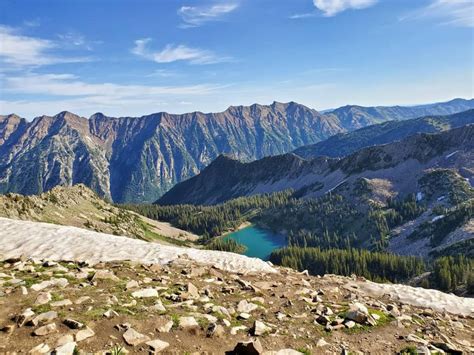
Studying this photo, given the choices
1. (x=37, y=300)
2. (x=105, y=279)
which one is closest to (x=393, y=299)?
(x=105, y=279)

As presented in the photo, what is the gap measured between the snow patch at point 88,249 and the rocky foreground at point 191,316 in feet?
10.7

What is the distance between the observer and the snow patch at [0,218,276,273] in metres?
28.4

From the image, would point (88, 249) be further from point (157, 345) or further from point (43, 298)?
point (157, 345)

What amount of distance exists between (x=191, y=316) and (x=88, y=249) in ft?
55.9

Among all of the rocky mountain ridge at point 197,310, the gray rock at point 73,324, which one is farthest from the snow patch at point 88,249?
the gray rock at point 73,324

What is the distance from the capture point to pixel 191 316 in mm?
16453

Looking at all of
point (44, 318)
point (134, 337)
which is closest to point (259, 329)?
point (134, 337)

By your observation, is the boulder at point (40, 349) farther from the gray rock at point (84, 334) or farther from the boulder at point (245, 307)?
the boulder at point (245, 307)

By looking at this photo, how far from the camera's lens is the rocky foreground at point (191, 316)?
13.7 metres

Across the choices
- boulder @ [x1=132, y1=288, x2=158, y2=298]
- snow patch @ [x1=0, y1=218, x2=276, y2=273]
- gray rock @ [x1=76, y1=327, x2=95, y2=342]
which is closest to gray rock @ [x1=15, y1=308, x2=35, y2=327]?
gray rock @ [x1=76, y1=327, x2=95, y2=342]

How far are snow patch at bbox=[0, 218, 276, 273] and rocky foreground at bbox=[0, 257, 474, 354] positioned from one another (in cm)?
327

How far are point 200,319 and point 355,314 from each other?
25.7 feet

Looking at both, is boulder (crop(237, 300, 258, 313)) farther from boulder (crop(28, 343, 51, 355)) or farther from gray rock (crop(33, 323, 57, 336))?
boulder (crop(28, 343, 51, 355))

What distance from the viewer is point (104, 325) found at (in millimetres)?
14531
